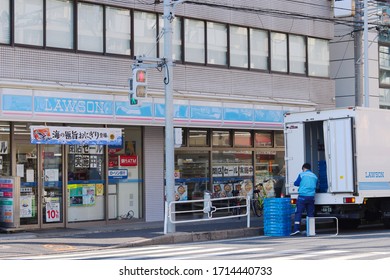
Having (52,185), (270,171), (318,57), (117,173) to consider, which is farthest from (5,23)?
(318,57)

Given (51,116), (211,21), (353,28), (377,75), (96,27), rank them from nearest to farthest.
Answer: (51,116) → (96,27) → (211,21) → (353,28) → (377,75)

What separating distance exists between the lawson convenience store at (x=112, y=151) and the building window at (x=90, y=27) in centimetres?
175

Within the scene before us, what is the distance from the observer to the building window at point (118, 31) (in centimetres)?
2175

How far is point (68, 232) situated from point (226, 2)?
1043 cm

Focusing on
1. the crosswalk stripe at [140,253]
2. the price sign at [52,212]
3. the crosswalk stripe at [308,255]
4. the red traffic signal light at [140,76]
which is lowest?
the crosswalk stripe at [140,253]

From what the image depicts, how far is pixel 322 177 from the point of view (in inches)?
799

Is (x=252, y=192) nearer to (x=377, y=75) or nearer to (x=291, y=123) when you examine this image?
(x=291, y=123)

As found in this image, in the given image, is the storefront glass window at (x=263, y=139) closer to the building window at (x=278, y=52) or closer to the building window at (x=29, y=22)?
the building window at (x=278, y=52)

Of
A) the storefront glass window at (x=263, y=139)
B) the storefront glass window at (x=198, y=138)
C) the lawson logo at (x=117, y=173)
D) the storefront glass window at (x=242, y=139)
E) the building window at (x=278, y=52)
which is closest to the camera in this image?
the lawson logo at (x=117, y=173)

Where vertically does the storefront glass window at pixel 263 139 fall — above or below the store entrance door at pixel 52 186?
above

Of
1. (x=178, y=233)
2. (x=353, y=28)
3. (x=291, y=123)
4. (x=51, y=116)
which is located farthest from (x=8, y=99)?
(x=353, y=28)

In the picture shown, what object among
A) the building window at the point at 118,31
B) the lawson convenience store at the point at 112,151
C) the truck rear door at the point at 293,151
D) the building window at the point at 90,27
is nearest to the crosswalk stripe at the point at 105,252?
the lawson convenience store at the point at 112,151

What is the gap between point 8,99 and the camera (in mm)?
18672

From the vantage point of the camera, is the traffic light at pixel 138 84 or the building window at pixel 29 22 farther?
the building window at pixel 29 22
